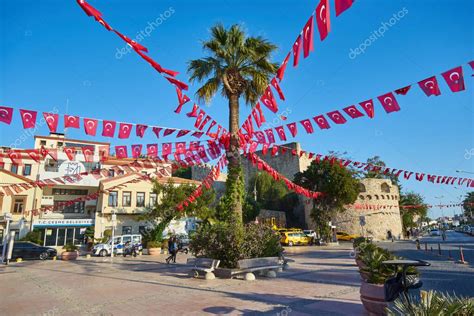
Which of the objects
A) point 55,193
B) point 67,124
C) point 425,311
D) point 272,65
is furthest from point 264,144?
point 55,193

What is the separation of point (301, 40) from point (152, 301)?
23.7 feet

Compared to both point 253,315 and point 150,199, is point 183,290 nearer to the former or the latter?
point 253,315

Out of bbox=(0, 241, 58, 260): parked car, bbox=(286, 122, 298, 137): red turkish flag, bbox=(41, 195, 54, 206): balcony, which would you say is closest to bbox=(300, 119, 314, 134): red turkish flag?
bbox=(286, 122, 298, 137): red turkish flag

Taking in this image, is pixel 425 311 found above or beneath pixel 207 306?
above

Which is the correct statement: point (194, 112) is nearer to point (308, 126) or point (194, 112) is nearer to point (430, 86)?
point (308, 126)

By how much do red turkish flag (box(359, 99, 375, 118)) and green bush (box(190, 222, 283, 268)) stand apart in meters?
6.21

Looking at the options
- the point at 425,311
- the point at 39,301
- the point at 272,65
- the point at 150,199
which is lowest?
the point at 39,301

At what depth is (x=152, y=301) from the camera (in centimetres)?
807

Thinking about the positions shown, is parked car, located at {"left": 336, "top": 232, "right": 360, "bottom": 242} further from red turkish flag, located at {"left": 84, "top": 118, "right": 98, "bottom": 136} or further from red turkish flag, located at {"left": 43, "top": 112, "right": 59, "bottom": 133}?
red turkish flag, located at {"left": 43, "top": 112, "right": 59, "bottom": 133}

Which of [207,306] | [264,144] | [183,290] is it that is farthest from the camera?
[264,144]

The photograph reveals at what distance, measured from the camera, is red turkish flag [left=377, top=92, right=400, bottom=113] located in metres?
9.66

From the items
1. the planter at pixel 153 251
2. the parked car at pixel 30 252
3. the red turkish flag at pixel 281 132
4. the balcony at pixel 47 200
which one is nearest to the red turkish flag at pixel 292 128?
the red turkish flag at pixel 281 132

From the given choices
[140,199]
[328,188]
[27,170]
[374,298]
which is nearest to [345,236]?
[328,188]

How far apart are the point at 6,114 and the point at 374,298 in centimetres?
1066
